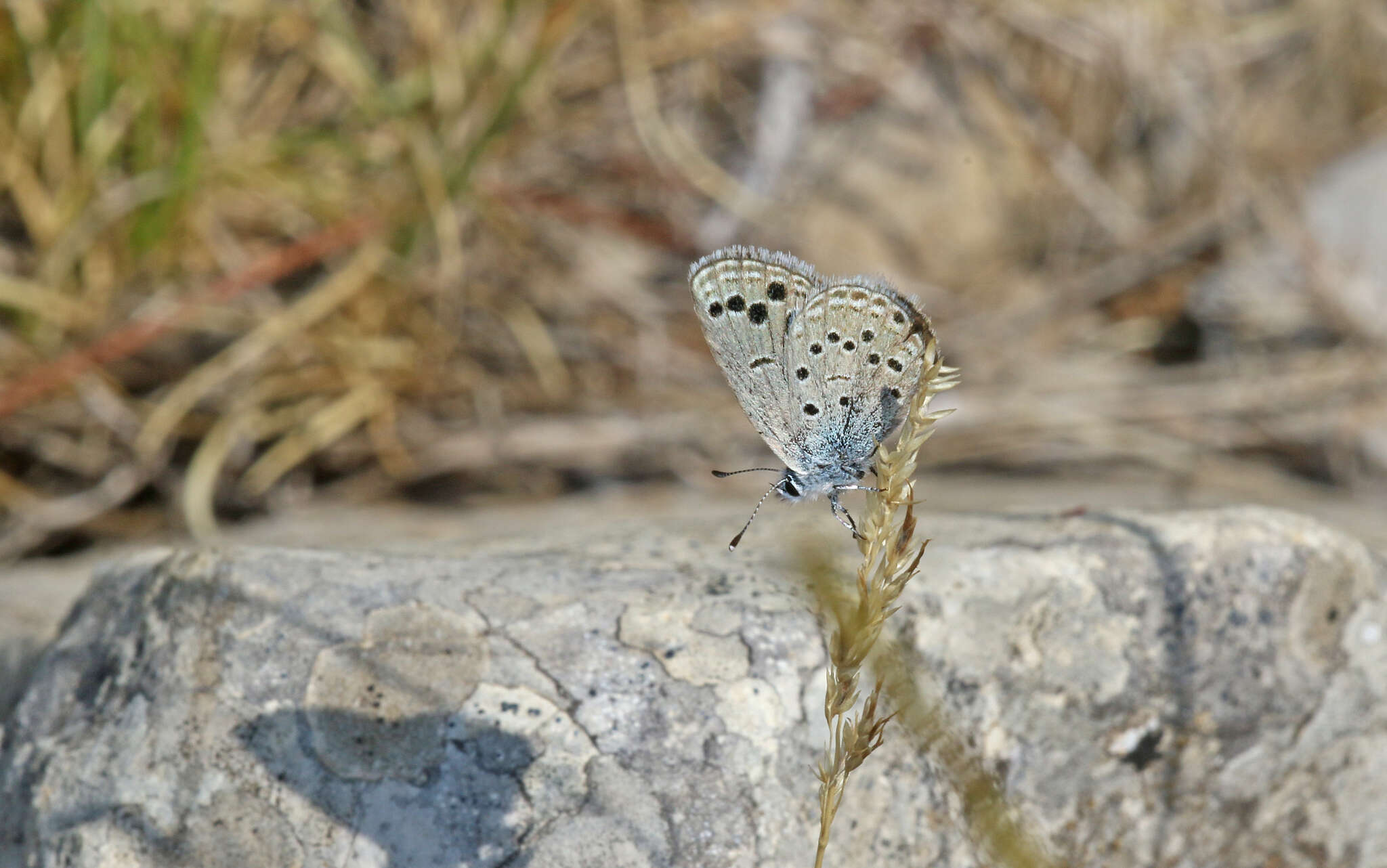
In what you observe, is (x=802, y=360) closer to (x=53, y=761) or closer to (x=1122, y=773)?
(x=1122, y=773)

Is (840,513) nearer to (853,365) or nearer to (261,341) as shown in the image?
(853,365)

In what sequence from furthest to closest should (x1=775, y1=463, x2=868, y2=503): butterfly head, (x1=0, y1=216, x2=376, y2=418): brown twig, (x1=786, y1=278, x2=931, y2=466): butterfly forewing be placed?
(x1=0, y1=216, x2=376, y2=418): brown twig < (x1=775, y1=463, x2=868, y2=503): butterfly head < (x1=786, y1=278, x2=931, y2=466): butterfly forewing

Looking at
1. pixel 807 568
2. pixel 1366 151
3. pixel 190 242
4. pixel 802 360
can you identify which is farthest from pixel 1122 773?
pixel 1366 151

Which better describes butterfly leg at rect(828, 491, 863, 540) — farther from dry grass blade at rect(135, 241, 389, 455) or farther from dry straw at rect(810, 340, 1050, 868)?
dry grass blade at rect(135, 241, 389, 455)

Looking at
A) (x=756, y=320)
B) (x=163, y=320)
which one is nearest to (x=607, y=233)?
(x=163, y=320)

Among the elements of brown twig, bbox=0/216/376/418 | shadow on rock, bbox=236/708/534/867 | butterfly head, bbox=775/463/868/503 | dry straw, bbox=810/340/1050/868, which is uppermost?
brown twig, bbox=0/216/376/418

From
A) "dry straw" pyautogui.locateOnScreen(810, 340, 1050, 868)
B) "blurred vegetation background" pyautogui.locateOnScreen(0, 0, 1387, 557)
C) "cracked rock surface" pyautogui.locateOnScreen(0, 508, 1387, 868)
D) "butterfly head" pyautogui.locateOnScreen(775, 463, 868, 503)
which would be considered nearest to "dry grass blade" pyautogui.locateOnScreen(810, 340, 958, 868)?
"dry straw" pyautogui.locateOnScreen(810, 340, 1050, 868)

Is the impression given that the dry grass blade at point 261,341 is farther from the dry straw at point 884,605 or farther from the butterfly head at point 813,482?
the dry straw at point 884,605
